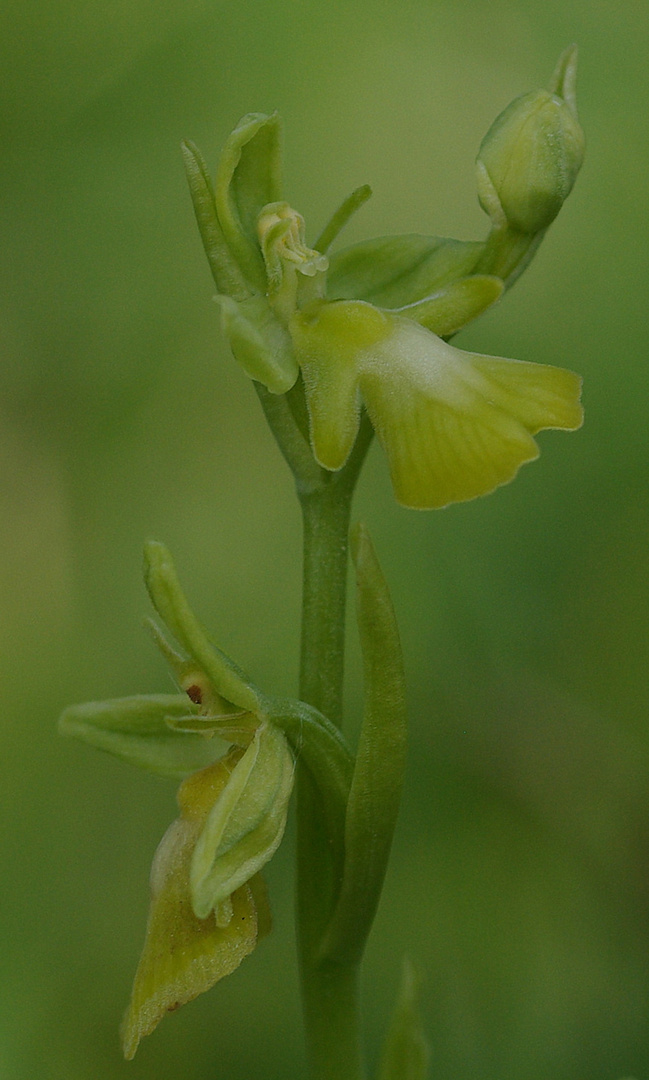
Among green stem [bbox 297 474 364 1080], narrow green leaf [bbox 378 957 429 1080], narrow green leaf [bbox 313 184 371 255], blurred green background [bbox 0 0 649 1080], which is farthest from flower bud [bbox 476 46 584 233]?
blurred green background [bbox 0 0 649 1080]

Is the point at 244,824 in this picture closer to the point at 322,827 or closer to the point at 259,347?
the point at 322,827

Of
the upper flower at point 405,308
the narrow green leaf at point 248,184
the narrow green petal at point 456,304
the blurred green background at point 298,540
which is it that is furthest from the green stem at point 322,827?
the blurred green background at point 298,540

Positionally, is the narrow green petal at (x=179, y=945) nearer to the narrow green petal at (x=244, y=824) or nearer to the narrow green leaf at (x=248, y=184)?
the narrow green petal at (x=244, y=824)

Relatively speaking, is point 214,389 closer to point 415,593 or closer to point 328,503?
point 415,593

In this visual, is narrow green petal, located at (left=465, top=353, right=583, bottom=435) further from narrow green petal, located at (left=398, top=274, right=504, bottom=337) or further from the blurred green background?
the blurred green background

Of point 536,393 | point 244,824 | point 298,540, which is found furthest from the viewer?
point 298,540

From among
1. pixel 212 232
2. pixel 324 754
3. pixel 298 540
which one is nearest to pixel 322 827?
pixel 324 754

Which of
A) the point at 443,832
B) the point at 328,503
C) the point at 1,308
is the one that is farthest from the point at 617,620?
the point at 1,308
